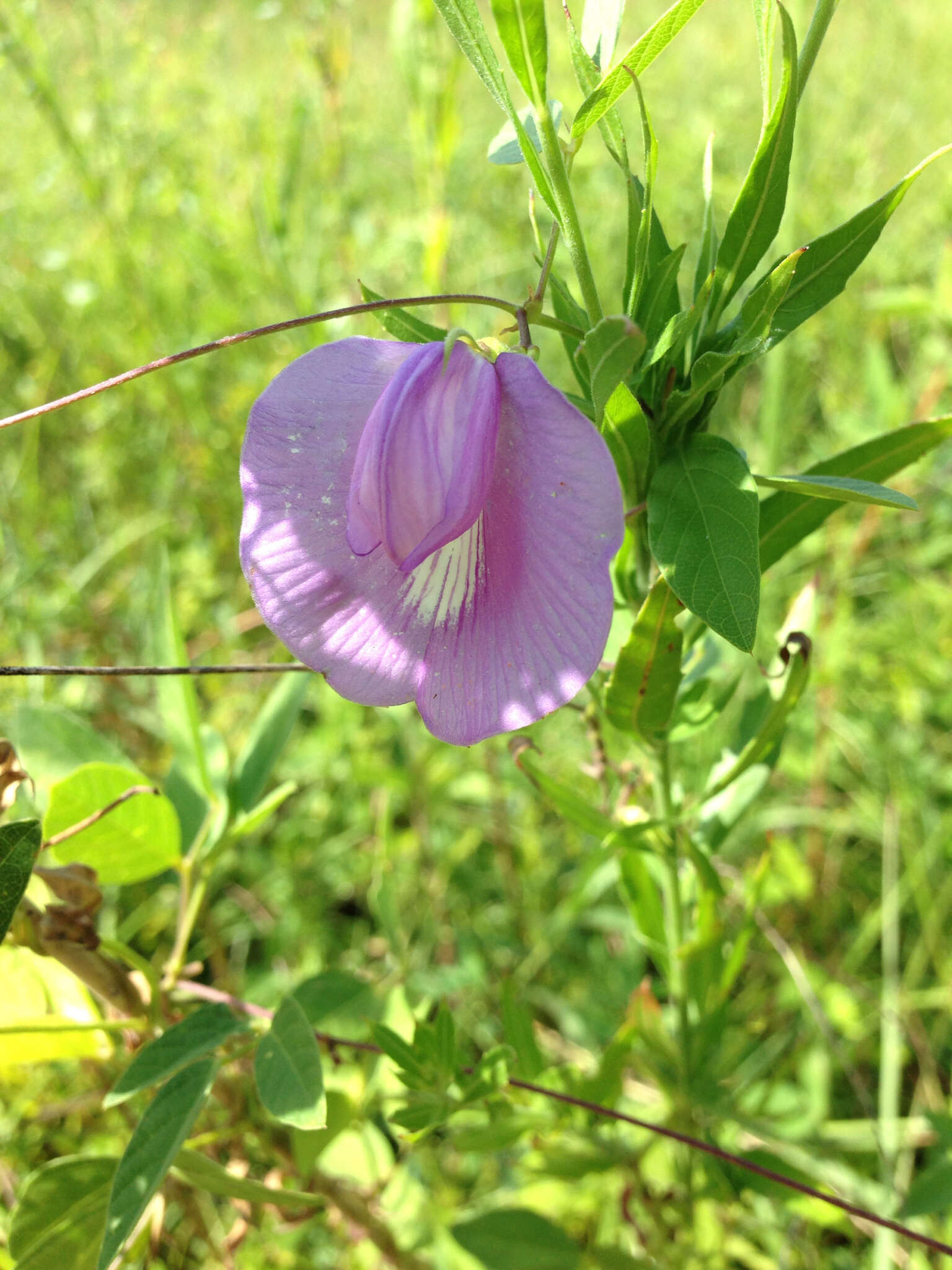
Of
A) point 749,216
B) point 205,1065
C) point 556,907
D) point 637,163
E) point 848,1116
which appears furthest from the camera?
point 637,163

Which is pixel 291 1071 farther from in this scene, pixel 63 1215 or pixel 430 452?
pixel 430 452

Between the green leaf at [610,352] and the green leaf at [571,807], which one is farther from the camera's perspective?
the green leaf at [571,807]

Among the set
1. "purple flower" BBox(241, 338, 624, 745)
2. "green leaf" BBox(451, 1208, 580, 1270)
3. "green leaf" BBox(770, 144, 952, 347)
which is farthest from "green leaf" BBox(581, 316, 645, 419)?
"green leaf" BBox(451, 1208, 580, 1270)

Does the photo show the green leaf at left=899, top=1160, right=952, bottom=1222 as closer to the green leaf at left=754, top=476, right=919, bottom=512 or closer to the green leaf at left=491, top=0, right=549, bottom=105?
the green leaf at left=754, top=476, right=919, bottom=512

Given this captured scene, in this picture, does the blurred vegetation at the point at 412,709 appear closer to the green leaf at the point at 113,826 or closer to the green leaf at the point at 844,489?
the green leaf at the point at 113,826

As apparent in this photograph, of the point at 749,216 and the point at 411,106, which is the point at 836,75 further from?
the point at 749,216

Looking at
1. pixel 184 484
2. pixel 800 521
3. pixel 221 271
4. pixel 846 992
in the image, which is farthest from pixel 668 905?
pixel 221 271

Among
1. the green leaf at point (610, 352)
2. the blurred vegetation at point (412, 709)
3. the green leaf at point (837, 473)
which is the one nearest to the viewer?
the green leaf at point (610, 352)

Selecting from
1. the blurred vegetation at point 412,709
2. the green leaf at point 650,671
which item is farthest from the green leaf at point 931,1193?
the green leaf at point 650,671
